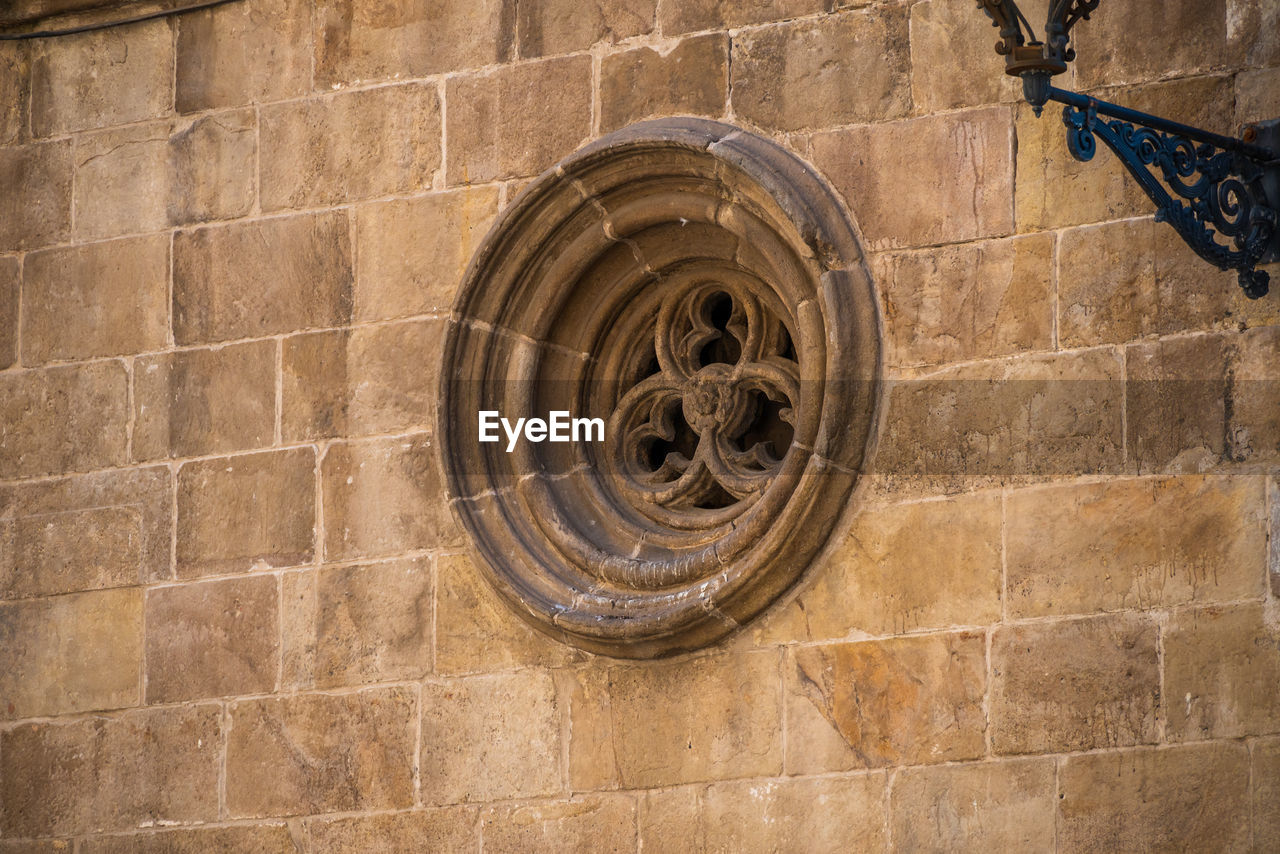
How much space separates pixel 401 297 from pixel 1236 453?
270 cm

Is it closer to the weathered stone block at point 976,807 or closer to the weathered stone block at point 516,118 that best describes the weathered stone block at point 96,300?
the weathered stone block at point 516,118

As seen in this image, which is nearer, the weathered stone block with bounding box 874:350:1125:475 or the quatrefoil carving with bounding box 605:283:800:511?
the weathered stone block with bounding box 874:350:1125:475

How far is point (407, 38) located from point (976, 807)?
3.11 meters

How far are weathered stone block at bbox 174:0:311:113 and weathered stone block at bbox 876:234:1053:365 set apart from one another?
225cm

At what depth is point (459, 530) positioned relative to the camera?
6.69 metres

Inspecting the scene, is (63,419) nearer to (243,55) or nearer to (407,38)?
(243,55)

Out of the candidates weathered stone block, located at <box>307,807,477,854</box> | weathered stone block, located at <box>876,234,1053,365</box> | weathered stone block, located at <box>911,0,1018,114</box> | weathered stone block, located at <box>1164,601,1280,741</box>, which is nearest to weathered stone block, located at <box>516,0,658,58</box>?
weathered stone block, located at <box>911,0,1018,114</box>

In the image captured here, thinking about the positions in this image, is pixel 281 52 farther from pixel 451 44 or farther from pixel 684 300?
pixel 684 300

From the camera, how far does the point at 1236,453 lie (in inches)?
223

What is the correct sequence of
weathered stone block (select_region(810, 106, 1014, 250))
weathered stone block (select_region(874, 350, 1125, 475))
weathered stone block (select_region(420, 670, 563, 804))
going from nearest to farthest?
weathered stone block (select_region(874, 350, 1125, 475)), weathered stone block (select_region(810, 106, 1014, 250)), weathered stone block (select_region(420, 670, 563, 804))

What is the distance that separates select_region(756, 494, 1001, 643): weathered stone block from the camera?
5.94 metres

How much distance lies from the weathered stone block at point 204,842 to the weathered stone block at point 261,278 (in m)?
1.60

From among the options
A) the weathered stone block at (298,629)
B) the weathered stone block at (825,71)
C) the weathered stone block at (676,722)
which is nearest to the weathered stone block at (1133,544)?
the weathered stone block at (676,722)

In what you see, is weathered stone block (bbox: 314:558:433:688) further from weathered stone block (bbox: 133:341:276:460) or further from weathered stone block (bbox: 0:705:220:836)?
weathered stone block (bbox: 133:341:276:460)
